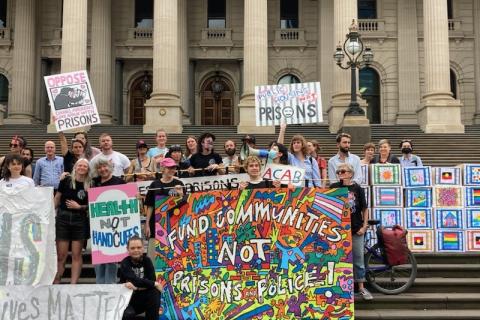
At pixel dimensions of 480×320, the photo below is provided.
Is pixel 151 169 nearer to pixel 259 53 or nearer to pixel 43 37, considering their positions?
pixel 259 53

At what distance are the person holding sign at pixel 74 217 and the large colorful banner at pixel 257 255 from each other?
1127 millimetres

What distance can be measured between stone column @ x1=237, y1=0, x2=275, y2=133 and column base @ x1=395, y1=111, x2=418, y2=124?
387 inches

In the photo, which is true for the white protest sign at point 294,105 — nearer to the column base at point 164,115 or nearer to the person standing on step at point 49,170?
the person standing on step at point 49,170

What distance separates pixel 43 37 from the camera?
3403cm

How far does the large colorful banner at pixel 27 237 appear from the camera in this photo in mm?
7336

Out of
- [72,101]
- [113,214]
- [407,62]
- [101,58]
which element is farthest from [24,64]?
[113,214]

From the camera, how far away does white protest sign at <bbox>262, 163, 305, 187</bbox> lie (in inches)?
339

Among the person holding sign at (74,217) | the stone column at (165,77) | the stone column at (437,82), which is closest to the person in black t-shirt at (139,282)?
the person holding sign at (74,217)

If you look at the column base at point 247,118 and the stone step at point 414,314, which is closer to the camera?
the stone step at point 414,314

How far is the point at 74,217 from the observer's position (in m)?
8.02

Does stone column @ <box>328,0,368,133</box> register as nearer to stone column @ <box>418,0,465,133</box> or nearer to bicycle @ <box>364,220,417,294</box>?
stone column @ <box>418,0,465,133</box>

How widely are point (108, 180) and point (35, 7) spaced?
28333 mm

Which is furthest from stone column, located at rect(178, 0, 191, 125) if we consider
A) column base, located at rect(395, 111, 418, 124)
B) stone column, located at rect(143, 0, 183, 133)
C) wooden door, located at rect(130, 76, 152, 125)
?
column base, located at rect(395, 111, 418, 124)

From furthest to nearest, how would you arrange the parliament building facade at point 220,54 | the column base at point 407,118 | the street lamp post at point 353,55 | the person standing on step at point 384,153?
1. the column base at point 407,118
2. the parliament building facade at point 220,54
3. the street lamp post at point 353,55
4. the person standing on step at point 384,153
